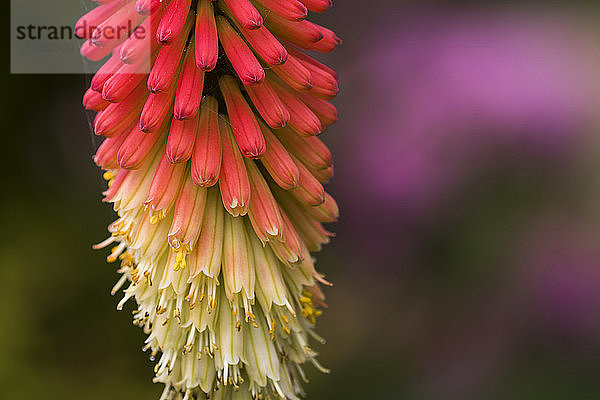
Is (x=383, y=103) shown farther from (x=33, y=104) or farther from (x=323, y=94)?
(x=33, y=104)

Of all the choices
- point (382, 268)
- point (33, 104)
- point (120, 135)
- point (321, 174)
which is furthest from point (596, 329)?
point (33, 104)
